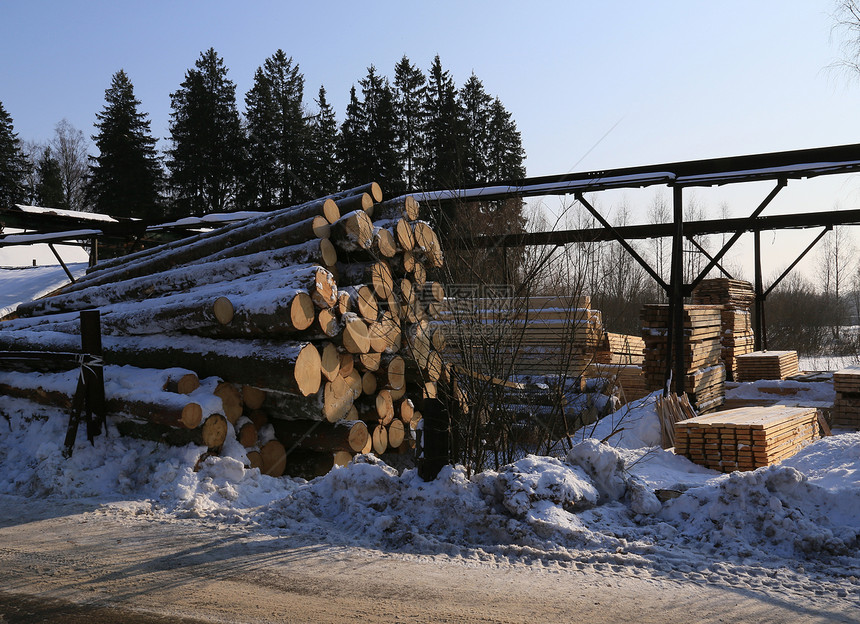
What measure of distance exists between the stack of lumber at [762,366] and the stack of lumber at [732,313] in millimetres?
233

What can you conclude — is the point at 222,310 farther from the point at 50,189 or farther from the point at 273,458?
the point at 50,189

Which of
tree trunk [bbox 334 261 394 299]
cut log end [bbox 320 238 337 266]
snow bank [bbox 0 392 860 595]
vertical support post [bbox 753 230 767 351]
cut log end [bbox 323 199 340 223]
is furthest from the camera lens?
vertical support post [bbox 753 230 767 351]

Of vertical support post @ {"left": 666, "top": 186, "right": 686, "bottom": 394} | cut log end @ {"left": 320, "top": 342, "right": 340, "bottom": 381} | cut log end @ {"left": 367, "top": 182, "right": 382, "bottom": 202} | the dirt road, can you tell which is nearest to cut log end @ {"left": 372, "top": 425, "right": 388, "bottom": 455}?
cut log end @ {"left": 320, "top": 342, "right": 340, "bottom": 381}

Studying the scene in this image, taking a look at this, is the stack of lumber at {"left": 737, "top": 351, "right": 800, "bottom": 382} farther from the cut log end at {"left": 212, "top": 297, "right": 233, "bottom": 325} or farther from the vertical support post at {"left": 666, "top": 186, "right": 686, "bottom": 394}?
the cut log end at {"left": 212, "top": 297, "right": 233, "bottom": 325}

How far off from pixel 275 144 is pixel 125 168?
370 inches

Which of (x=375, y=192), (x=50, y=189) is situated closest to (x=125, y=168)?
(x=50, y=189)

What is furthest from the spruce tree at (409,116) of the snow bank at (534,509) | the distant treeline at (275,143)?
the snow bank at (534,509)

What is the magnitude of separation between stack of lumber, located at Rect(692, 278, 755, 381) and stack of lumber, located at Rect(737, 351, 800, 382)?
0.77 ft

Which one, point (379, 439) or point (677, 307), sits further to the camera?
point (677, 307)

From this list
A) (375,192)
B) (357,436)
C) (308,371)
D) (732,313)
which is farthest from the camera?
(732,313)

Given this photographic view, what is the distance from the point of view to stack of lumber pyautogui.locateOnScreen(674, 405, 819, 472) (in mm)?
9055

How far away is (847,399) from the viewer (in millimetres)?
13750

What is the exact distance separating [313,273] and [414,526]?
3.60 m

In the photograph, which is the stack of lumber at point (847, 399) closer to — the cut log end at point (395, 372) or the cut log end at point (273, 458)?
the cut log end at point (395, 372)
